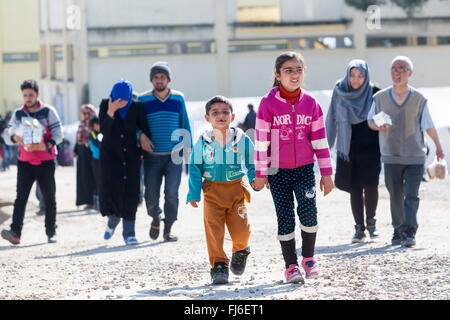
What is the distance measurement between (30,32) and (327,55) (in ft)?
81.7

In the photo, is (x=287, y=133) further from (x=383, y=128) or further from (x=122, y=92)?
(x=122, y=92)

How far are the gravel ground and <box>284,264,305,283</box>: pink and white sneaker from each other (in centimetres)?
6

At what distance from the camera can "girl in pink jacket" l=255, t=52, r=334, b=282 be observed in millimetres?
6879

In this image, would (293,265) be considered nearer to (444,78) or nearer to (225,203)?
(225,203)

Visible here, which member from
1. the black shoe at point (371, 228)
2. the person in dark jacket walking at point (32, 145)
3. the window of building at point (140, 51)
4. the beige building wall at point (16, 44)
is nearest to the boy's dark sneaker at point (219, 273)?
the black shoe at point (371, 228)

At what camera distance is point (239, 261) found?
7309 millimetres

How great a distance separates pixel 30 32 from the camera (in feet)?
191

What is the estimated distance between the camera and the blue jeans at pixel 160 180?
10.4m

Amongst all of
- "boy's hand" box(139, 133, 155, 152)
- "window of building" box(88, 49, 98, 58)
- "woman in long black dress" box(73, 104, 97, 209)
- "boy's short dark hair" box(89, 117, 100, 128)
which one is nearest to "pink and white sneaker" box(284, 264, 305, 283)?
"boy's hand" box(139, 133, 155, 152)

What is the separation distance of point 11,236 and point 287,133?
5149 millimetres

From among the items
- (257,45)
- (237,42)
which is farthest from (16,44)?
(257,45)

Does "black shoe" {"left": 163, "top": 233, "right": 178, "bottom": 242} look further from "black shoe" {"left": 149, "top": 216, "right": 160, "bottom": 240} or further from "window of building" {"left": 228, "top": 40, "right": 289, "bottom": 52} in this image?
"window of building" {"left": 228, "top": 40, "right": 289, "bottom": 52}

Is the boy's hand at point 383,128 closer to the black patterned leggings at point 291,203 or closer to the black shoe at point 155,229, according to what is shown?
the black patterned leggings at point 291,203
